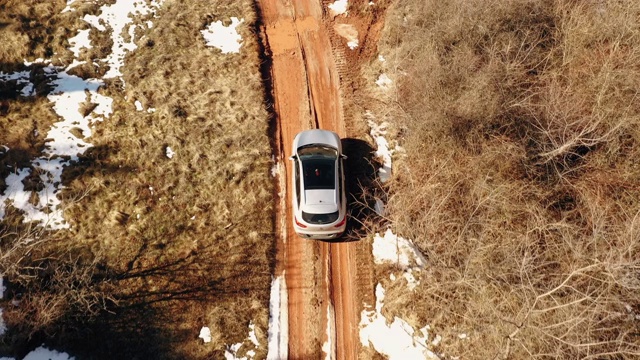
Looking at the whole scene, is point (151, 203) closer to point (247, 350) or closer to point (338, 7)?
point (247, 350)

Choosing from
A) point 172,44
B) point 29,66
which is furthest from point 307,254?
point 29,66

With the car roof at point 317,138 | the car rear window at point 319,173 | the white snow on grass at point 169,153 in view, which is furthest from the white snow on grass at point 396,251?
the white snow on grass at point 169,153

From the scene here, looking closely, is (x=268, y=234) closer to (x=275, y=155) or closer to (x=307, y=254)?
(x=307, y=254)

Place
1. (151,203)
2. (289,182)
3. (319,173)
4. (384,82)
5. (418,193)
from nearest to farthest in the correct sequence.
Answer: (319,173) → (418,193) → (151,203) → (289,182) → (384,82)

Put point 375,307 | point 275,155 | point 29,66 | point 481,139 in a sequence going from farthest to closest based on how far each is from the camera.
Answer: point 29,66, point 275,155, point 481,139, point 375,307

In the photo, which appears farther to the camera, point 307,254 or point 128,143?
point 128,143

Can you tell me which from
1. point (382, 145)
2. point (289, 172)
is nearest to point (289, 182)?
point (289, 172)

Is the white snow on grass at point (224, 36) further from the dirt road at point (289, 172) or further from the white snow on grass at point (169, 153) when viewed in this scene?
the white snow on grass at point (169, 153)
